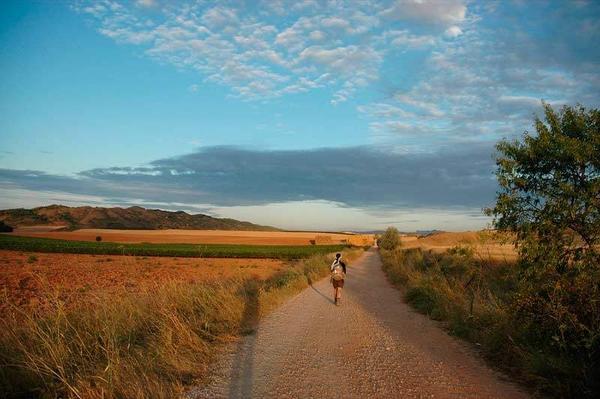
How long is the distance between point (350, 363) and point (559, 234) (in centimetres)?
467

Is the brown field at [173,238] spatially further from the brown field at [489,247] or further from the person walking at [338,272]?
the person walking at [338,272]

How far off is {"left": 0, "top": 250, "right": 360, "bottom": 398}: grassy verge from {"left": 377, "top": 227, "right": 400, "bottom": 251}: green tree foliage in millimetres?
83891

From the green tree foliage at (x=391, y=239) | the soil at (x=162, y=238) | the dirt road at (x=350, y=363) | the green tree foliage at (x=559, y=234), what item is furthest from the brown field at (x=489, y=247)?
the soil at (x=162, y=238)

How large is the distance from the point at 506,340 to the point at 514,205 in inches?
110

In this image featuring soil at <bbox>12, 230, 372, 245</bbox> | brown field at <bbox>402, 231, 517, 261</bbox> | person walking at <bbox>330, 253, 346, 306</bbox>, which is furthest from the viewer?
soil at <bbox>12, 230, 372, 245</bbox>

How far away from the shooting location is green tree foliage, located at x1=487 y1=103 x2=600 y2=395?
698cm

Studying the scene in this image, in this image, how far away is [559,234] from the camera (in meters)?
7.81

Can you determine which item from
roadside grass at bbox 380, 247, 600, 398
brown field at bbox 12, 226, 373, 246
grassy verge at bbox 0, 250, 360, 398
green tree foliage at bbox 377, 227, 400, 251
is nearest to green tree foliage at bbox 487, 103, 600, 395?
roadside grass at bbox 380, 247, 600, 398

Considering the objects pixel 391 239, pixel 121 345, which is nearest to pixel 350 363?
pixel 121 345

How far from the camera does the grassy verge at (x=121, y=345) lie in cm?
631

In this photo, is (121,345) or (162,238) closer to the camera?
(121,345)

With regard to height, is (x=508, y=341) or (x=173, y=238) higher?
(x=508, y=341)

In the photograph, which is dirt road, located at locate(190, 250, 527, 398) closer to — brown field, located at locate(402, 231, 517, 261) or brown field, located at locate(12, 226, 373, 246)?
brown field, located at locate(402, 231, 517, 261)

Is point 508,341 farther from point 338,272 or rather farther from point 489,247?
point 489,247
